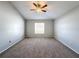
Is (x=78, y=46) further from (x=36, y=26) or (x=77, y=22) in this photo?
(x=36, y=26)

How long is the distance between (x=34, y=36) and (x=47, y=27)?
170 cm

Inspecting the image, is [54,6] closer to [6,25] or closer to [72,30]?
[72,30]

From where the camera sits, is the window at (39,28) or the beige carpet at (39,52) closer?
the beige carpet at (39,52)

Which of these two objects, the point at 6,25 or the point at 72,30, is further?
the point at 72,30

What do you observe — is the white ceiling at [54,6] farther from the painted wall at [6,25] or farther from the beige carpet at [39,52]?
the beige carpet at [39,52]

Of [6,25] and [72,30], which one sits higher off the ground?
[6,25]

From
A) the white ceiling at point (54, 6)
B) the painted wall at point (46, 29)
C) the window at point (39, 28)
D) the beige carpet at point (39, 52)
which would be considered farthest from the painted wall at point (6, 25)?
the window at point (39, 28)

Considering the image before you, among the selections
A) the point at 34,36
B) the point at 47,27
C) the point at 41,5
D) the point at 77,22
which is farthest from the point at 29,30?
the point at 77,22

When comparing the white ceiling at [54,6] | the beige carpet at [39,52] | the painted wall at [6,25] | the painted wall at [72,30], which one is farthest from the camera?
the white ceiling at [54,6]

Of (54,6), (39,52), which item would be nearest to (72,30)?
(54,6)

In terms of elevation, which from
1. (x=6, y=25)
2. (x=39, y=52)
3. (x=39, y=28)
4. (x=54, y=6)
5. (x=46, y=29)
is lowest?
(x=39, y=52)

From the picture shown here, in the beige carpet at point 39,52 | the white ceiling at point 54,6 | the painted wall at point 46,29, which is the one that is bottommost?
the beige carpet at point 39,52

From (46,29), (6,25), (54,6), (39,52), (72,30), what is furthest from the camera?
(46,29)

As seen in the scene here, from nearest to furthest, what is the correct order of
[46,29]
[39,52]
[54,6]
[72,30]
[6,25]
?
[39,52]
[6,25]
[72,30]
[54,6]
[46,29]
